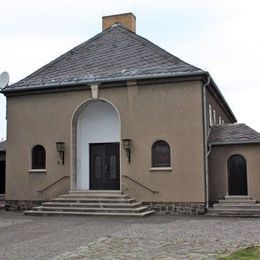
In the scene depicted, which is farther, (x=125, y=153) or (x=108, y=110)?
(x=108, y=110)

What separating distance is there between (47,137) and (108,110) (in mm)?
3011

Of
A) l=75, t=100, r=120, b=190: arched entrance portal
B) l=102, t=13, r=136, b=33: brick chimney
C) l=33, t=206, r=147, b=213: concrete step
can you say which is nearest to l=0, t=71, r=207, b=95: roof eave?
l=75, t=100, r=120, b=190: arched entrance portal

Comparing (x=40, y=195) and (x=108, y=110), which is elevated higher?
(x=108, y=110)

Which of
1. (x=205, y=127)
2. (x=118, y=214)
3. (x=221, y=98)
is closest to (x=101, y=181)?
(x=118, y=214)

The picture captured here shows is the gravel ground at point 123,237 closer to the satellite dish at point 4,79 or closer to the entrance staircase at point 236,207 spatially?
the entrance staircase at point 236,207

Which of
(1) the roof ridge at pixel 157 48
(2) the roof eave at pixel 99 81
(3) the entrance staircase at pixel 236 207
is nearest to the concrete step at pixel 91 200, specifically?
(3) the entrance staircase at pixel 236 207

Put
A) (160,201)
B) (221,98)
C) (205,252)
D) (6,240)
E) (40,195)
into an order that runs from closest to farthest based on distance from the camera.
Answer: (205,252) < (6,240) < (160,201) < (40,195) < (221,98)

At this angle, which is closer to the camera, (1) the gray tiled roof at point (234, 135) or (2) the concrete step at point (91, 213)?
(2) the concrete step at point (91, 213)

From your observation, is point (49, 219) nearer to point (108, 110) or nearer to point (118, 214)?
point (118, 214)

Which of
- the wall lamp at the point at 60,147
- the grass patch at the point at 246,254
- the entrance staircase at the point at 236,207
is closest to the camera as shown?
the grass patch at the point at 246,254

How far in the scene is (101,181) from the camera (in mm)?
21562

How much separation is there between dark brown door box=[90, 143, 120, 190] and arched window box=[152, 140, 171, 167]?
86.4 inches

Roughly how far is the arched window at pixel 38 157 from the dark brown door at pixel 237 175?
8.25 meters

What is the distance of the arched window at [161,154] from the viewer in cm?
1966
